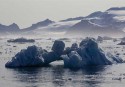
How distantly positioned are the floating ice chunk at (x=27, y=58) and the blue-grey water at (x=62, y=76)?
1.66 metres

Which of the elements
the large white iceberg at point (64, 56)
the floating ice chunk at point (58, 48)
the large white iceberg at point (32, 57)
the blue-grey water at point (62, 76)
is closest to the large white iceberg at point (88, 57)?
the large white iceberg at point (64, 56)

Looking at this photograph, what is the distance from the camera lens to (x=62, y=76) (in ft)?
176

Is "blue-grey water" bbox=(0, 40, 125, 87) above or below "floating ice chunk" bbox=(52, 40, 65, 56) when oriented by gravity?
below

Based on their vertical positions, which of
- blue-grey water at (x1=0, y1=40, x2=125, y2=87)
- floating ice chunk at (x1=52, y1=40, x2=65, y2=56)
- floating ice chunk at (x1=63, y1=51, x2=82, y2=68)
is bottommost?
blue-grey water at (x1=0, y1=40, x2=125, y2=87)

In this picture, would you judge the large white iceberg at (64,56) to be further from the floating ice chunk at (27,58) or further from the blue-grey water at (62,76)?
the blue-grey water at (62,76)

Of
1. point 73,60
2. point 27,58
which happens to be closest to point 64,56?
point 73,60

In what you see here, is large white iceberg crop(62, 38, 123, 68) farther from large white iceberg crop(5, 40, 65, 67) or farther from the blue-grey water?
large white iceberg crop(5, 40, 65, 67)

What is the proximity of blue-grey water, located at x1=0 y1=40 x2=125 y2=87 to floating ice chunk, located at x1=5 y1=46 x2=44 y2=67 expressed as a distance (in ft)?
5.46

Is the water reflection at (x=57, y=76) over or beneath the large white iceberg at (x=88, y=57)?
beneath

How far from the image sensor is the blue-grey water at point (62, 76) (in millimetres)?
47719

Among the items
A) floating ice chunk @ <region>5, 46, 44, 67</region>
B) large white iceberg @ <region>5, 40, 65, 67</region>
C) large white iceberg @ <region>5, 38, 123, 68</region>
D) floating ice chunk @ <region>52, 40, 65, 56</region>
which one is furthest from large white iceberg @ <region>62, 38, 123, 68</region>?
floating ice chunk @ <region>5, 46, 44, 67</region>

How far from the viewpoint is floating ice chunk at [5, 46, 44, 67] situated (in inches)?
2426

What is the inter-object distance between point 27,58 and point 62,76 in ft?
32.1

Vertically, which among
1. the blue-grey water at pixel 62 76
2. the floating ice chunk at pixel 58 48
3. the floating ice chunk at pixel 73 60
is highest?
the floating ice chunk at pixel 58 48
